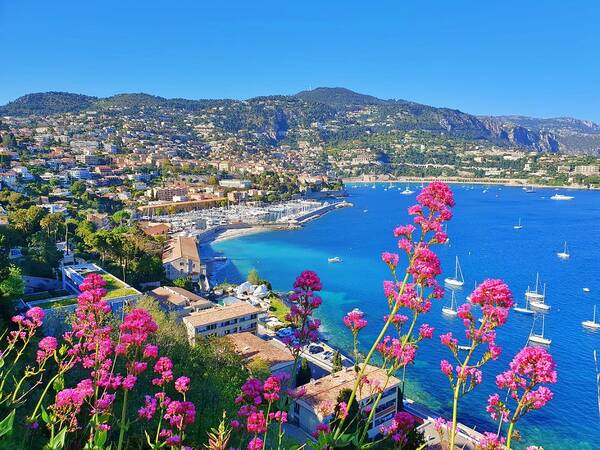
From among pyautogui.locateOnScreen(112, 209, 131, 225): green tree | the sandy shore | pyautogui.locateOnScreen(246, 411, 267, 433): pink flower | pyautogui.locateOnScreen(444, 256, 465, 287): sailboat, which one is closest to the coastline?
the sandy shore

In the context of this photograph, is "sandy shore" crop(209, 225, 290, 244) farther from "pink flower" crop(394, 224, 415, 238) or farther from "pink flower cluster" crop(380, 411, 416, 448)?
"pink flower" crop(394, 224, 415, 238)

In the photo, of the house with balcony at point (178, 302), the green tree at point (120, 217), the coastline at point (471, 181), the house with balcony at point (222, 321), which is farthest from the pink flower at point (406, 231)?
the coastline at point (471, 181)

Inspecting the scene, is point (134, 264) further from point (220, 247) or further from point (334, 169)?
point (334, 169)

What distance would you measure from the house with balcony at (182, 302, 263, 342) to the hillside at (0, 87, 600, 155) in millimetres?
111459

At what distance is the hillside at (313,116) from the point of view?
12106cm

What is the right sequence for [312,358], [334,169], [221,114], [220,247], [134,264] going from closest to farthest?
[312,358]
[134,264]
[220,247]
[334,169]
[221,114]

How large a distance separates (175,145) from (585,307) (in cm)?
8450

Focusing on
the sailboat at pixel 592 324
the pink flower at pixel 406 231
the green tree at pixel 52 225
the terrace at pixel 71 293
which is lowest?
the sailboat at pixel 592 324

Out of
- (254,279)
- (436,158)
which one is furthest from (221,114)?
(254,279)

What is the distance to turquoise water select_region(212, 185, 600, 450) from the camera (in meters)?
12.2

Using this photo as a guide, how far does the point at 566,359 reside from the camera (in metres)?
A: 15.2

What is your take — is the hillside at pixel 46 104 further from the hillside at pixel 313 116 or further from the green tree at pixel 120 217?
the green tree at pixel 120 217

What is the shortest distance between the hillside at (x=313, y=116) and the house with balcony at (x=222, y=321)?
366 ft

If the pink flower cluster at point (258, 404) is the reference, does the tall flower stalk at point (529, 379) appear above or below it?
above
